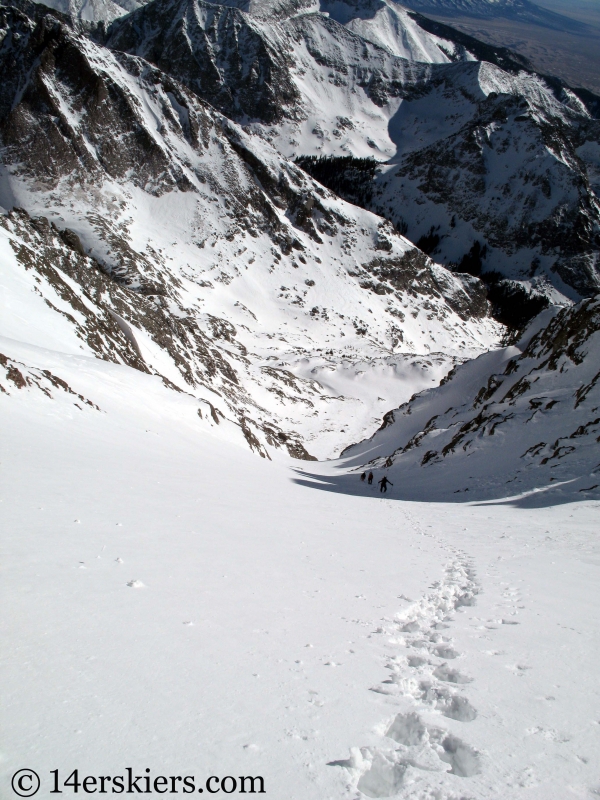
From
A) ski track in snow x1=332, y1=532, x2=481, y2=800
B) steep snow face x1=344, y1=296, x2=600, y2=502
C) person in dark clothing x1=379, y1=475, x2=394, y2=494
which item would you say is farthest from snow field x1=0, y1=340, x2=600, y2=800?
person in dark clothing x1=379, y1=475, x2=394, y2=494

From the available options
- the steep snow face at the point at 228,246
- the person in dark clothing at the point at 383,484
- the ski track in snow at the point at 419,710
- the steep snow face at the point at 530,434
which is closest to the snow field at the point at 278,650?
the ski track in snow at the point at 419,710

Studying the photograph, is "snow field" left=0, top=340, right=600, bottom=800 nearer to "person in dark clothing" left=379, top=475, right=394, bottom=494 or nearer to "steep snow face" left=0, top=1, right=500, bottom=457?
"person in dark clothing" left=379, top=475, right=394, bottom=494

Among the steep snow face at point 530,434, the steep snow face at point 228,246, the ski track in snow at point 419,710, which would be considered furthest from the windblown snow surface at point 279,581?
the steep snow face at point 228,246

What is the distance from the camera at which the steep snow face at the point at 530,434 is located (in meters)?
20.0

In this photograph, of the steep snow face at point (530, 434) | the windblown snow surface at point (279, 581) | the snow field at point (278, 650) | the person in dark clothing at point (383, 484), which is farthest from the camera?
the person in dark clothing at point (383, 484)

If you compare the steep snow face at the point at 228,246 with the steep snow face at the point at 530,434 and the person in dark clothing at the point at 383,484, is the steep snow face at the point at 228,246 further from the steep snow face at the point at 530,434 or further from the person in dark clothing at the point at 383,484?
the person in dark clothing at the point at 383,484

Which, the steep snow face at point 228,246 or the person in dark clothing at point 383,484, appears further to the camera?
the steep snow face at point 228,246

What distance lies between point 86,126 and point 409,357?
89161mm

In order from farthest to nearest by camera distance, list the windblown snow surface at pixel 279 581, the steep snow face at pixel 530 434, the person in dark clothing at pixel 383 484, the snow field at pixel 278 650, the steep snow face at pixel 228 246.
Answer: the steep snow face at pixel 228 246 → the person in dark clothing at pixel 383 484 → the steep snow face at pixel 530 434 → the windblown snow surface at pixel 279 581 → the snow field at pixel 278 650

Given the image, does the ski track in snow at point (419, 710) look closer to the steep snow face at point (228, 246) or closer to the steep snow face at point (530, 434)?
the steep snow face at point (530, 434)

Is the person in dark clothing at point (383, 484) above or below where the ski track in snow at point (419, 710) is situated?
below

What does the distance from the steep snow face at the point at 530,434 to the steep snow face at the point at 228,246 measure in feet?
68.9

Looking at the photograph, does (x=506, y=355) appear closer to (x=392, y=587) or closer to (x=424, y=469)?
(x=424, y=469)

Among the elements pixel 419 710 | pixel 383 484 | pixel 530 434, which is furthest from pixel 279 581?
pixel 530 434
